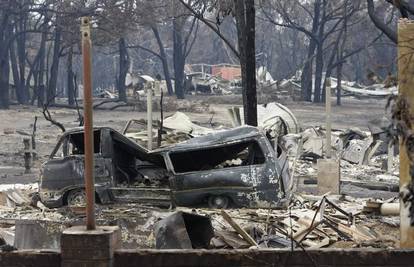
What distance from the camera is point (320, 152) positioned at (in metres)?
23.7

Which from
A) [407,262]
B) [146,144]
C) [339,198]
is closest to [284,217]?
[339,198]

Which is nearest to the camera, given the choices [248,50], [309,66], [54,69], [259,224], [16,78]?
[259,224]

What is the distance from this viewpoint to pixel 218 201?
1309cm

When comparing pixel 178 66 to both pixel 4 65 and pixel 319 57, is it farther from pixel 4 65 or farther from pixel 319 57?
pixel 4 65

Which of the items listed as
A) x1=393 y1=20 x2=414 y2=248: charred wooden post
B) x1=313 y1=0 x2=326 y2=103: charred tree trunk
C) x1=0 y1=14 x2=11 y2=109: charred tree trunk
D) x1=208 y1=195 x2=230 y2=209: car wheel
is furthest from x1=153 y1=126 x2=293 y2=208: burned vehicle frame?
x1=313 y1=0 x2=326 y2=103: charred tree trunk

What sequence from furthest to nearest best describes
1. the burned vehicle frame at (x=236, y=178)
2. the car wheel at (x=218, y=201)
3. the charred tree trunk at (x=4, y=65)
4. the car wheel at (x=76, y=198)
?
the charred tree trunk at (x=4, y=65) → the car wheel at (x=76, y=198) → the car wheel at (x=218, y=201) → the burned vehicle frame at (x=236, y=178)

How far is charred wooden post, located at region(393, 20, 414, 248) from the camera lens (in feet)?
15.3

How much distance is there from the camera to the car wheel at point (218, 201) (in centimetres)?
1304

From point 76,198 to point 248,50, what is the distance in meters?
5.70

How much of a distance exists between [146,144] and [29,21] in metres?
44.9

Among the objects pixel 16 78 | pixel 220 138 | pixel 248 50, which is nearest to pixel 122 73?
pixel 16 78

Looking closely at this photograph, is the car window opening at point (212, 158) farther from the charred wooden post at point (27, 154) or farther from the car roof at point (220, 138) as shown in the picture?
the charred wooden post at point (27, 154)

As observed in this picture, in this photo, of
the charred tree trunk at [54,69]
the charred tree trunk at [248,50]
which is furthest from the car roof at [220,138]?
the charred tree trunk at [54,69]

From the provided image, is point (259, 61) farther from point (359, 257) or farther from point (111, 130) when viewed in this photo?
point (359, 257)
